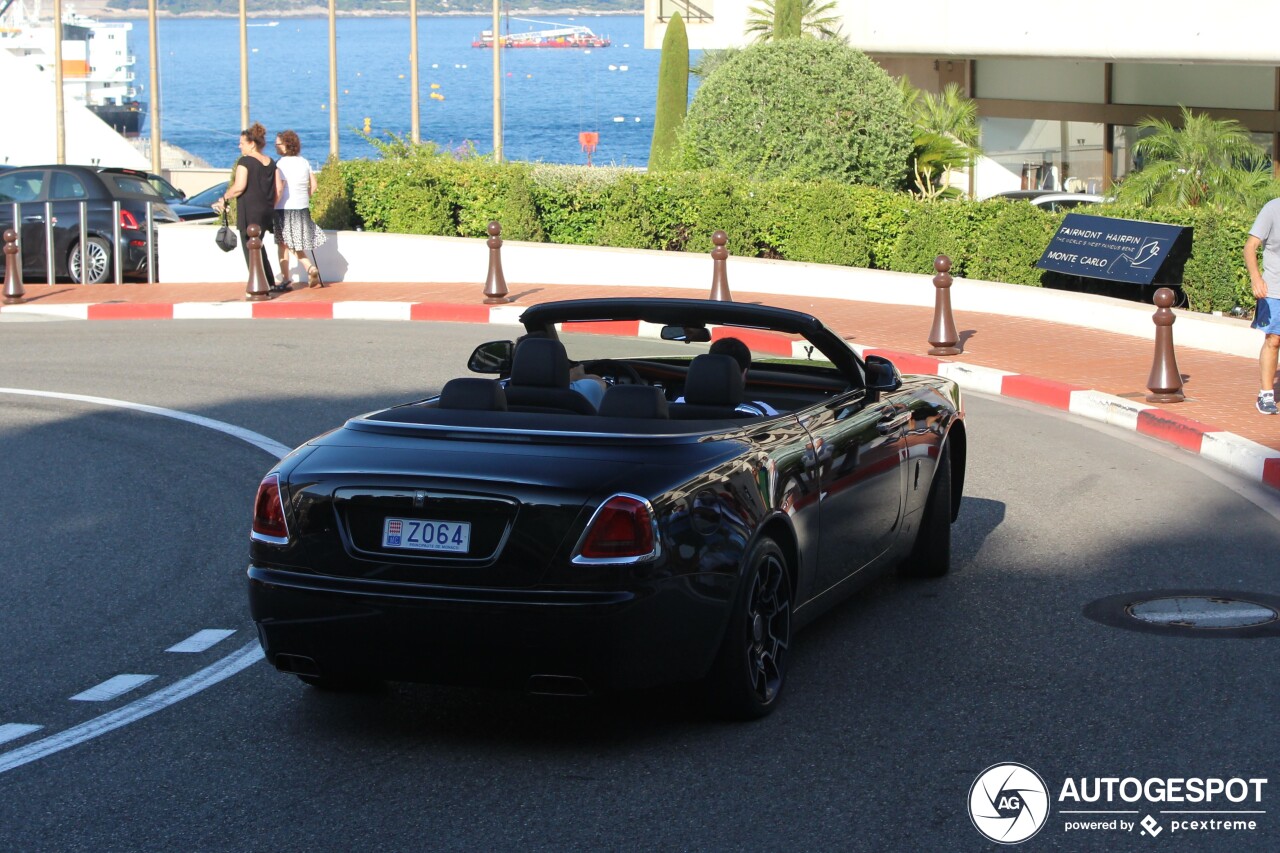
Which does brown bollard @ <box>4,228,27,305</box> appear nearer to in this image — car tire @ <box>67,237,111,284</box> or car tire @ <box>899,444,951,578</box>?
car tire @ <box>67,237,111,284</box>

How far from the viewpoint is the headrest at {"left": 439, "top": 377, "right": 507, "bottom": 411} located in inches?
238

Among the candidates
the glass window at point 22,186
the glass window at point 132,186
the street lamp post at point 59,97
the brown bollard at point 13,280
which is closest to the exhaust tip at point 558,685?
the brown bollard at point 13,280

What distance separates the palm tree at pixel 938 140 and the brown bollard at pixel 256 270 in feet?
26.9

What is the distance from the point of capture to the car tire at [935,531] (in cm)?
748

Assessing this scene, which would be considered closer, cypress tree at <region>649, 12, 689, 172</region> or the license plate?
the license plate

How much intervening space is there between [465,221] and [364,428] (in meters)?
16.2

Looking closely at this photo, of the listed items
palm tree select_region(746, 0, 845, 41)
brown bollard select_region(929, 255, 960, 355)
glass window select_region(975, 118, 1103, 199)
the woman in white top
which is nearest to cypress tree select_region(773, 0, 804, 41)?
palm tree select_region(746, 0, 845, 41)

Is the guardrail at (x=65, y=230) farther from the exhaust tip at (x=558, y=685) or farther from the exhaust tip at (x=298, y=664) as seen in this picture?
the exhaust tip at (x=558, y=685)

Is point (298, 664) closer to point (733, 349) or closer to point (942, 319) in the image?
point (733, 349)

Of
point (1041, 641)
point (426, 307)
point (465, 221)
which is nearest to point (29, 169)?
point (465, 221)

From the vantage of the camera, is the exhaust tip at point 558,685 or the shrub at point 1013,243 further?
the shrub at point 1013,243

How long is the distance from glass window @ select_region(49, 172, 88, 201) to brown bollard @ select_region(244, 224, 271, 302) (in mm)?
4170

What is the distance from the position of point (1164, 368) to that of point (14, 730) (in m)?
9.10

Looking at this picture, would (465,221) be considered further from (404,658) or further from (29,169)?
(404,658)
